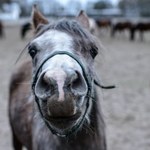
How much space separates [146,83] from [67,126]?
22.7 feet

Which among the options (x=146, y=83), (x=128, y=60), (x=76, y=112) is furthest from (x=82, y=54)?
(x=128, y=60)

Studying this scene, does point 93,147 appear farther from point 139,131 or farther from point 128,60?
point 128,60

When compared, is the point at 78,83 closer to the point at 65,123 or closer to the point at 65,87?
the point at 65,87

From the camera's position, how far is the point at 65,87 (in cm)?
195

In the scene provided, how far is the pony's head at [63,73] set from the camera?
195cm

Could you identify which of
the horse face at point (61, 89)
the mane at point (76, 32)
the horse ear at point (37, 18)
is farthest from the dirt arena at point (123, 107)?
the horse face at point (61, 89)

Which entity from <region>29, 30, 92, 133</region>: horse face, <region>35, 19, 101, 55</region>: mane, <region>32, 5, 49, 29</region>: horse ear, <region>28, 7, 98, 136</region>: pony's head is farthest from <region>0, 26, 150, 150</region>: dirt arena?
<region>29, 30, 92, 133</region>: horse face

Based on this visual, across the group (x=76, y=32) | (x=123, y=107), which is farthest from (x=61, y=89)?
(x=123, y=107)

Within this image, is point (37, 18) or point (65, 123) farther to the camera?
point (37, 18)

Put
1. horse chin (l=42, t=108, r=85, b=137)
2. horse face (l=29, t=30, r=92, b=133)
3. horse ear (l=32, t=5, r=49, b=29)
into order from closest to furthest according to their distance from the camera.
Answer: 1. horse face (l=29, t=30, r=92, b=133)
2. horse chin (l=42, t=108, r=85, b=137)
3. horse ear (l=32, t=5, r=49, b=29)

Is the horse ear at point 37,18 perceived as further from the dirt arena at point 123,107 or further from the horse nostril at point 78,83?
the horse nostril at point 78,83

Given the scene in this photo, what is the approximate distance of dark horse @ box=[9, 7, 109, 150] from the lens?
1963 millimetres

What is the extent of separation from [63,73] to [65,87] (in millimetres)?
75

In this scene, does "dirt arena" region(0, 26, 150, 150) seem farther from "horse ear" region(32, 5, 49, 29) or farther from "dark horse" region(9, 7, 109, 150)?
"horse ear" region(32, 5, 49, 29)
